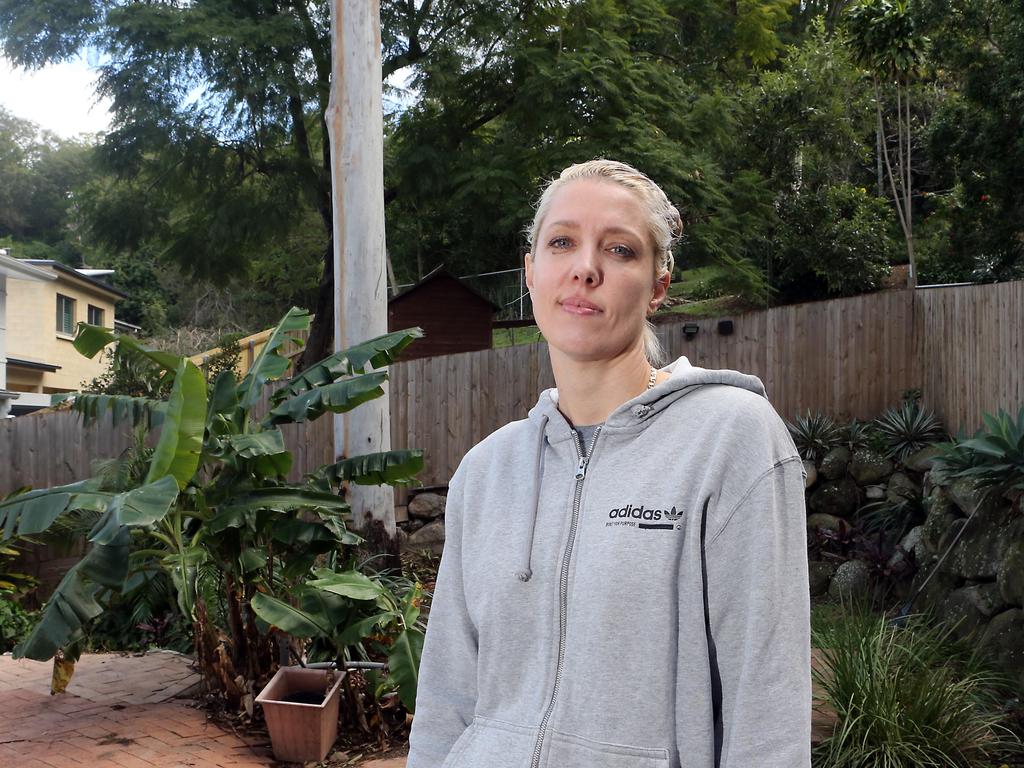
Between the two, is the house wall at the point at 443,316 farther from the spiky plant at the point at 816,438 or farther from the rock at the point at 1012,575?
the rock at the point at 1012,575

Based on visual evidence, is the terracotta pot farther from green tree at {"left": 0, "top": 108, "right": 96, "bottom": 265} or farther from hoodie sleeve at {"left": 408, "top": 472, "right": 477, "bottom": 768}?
green tree at {"left": 0, "top": 108, "right": 96, "bottom": 265}

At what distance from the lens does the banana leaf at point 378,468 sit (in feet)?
20.4

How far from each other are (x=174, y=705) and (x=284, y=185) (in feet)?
39.0

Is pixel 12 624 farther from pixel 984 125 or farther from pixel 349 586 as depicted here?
pixel 984 125

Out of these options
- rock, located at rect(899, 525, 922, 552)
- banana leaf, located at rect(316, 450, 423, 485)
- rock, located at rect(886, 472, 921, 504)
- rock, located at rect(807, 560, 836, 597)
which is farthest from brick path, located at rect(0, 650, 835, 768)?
rock, located at rect(886, 472, 921, 504)

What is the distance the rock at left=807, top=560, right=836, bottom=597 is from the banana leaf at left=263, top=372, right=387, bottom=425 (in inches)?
211

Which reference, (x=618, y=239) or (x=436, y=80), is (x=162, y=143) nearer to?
(x=436, y=80)

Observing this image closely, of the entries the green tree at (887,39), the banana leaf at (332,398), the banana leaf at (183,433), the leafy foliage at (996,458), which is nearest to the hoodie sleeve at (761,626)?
the banana leaf at (183,433)

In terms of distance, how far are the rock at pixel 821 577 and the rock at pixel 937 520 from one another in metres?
1.54

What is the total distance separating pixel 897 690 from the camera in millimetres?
4812

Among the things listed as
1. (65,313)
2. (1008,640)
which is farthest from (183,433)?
(65,313)

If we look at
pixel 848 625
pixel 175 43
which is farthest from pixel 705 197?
pixel 848 625

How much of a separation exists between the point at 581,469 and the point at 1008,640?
5800mm

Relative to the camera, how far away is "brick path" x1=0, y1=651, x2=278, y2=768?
524cm
